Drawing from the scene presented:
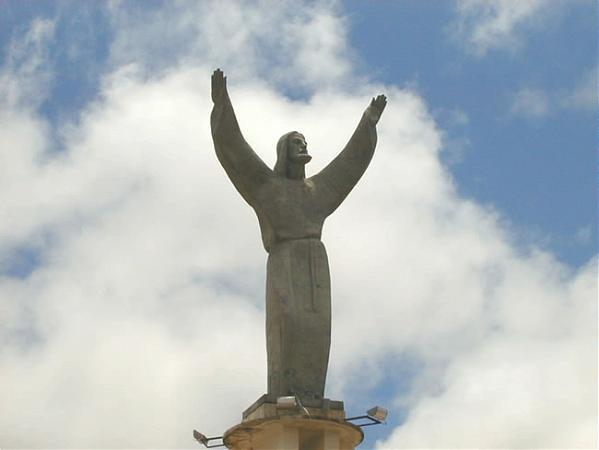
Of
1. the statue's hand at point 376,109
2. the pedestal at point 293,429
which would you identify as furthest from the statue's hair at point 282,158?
the pedestal at point 293,429

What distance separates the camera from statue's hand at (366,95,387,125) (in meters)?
22.4

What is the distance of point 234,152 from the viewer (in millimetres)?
21000

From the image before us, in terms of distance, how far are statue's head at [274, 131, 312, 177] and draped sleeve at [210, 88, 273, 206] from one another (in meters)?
0.28

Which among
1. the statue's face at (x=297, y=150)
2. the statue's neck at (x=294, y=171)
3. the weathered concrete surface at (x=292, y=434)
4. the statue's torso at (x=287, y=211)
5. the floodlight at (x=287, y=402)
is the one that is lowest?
the weathered concrete surface at (x=292, y=434)

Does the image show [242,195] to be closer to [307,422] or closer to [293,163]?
[293,163]

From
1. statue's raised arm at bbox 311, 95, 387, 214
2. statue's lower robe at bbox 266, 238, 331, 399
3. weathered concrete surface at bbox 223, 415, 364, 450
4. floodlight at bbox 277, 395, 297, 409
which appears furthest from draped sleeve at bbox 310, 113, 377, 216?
weathered concrete surface at bbox 223, 415, 364, 450

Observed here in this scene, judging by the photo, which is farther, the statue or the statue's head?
the statue's head

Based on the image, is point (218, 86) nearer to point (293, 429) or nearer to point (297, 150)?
point (297, 150)

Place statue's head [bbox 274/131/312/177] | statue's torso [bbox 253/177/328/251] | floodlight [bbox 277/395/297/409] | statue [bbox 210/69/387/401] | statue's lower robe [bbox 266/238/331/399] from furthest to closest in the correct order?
statue's head [bbox 274/131/312/177], statue's torso [bbox 253/177/328/251], statue [bbox 210/69/387/401], statue's lower robe [bbox 266/238/331/399], floodlight [bbox 277/395/297/409]

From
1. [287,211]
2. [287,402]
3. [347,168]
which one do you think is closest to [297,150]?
[347,168]

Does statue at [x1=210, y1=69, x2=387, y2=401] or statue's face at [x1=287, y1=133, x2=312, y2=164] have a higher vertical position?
statue's face at [x1=287, y1=133, x2=312, y2=164]

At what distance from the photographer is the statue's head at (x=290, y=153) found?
21.4 metres

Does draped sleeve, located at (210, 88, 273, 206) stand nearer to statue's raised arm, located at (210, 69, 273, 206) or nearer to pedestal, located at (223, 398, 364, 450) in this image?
statue's raised arm, located at (210, 69, 273, 206)

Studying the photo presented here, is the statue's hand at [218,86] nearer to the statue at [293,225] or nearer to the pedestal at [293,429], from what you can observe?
the statue at [293,225]
